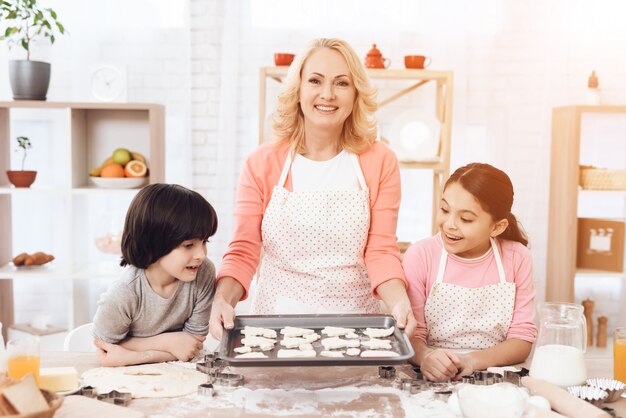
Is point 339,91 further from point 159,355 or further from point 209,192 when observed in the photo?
point 209,192

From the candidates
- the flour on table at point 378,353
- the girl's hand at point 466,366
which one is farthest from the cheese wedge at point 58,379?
the girl's hand at point 466,366

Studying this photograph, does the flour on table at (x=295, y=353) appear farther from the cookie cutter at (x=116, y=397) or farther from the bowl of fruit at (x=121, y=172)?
the bowl of fruit at (x=121, y=172)

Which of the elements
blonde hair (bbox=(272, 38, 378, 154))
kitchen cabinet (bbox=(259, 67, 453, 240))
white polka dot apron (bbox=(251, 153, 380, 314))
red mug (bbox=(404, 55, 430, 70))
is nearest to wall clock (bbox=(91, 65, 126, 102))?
kitchen cabinet (bbox=(259, 67, 453, 240))

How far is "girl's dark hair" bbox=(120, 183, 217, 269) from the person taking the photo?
2.09m

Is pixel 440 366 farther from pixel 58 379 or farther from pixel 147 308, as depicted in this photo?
pixel 58 379

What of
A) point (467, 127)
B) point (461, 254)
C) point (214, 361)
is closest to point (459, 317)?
point (461, 254)

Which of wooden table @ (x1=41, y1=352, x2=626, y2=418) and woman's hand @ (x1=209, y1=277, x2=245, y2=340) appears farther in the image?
woman's hand @ (x1=209, y1=277, x2=245, y2=340)

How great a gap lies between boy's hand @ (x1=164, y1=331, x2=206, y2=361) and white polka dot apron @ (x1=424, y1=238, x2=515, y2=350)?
0.74 metres

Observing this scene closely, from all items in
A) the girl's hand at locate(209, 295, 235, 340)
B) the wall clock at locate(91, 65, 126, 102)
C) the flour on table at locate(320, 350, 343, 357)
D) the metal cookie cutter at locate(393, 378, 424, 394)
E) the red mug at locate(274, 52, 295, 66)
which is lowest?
the metal cookie cutter at locate(393, 378, 424, 394)

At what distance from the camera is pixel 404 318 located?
2062mm

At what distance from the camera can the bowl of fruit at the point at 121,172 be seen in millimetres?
4020

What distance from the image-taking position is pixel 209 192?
181 inches

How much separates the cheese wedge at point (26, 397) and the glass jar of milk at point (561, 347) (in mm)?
1178

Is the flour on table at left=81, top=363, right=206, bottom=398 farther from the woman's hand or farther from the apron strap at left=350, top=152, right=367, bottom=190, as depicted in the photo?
the apron strap at left=350, top=152, right=367, bottom=190
